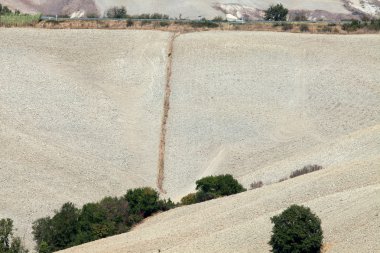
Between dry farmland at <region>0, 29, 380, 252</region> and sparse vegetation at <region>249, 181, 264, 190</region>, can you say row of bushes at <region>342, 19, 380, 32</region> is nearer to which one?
dry farmland at <region>0, 29, 380, 252</region>

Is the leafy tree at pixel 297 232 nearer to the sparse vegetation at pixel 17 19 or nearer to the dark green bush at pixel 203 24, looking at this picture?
the dark green bush at pixel 203 24

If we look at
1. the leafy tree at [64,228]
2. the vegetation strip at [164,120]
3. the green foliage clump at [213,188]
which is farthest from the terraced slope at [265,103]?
the leafy tree at [64,228]

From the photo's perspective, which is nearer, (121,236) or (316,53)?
(121,236)

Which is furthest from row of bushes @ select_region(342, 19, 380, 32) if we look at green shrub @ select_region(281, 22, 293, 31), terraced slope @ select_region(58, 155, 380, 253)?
terraced slope @ select_region(58, 155, 380, 253)

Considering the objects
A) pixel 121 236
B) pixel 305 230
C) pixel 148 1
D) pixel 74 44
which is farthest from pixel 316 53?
pixel 305 230

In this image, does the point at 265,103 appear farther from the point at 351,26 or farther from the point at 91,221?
the point at 91,221

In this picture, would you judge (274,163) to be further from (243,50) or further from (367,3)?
(367,3)
